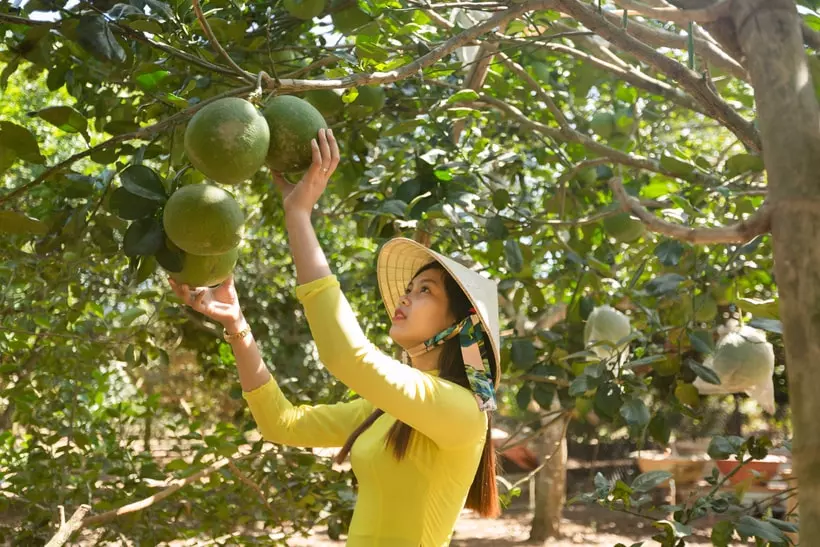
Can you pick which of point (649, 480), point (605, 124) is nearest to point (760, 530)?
point (649, 480)

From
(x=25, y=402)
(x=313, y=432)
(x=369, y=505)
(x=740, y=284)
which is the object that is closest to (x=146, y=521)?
(x=25, y=402)

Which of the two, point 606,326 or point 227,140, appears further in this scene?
point 606,326

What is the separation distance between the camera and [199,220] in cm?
129

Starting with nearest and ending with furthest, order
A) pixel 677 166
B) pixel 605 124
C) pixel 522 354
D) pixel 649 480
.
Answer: pixel 649 480 → pixel 677 166 → pixel 522 354 → pixel 605 124

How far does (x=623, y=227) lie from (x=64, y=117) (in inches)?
80.1

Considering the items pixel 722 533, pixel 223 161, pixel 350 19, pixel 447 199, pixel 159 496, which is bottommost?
pixel 722 533

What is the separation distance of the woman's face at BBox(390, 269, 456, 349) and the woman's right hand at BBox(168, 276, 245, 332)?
0.33 m

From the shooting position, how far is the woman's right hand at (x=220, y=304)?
171 centimetres

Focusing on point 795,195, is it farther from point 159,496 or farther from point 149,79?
point 159,496

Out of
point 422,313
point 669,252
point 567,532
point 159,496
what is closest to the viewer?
point 422,313

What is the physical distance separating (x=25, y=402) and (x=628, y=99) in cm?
257

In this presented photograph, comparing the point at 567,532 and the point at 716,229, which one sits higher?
the point at 716,229

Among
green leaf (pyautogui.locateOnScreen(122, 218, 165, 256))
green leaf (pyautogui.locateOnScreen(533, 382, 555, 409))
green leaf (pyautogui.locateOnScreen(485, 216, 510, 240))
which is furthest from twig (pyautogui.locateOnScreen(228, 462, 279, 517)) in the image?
green leaf (pyautogui.locateOnScreen(122, 218, 165, 256))

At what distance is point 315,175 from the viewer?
4.65ft
